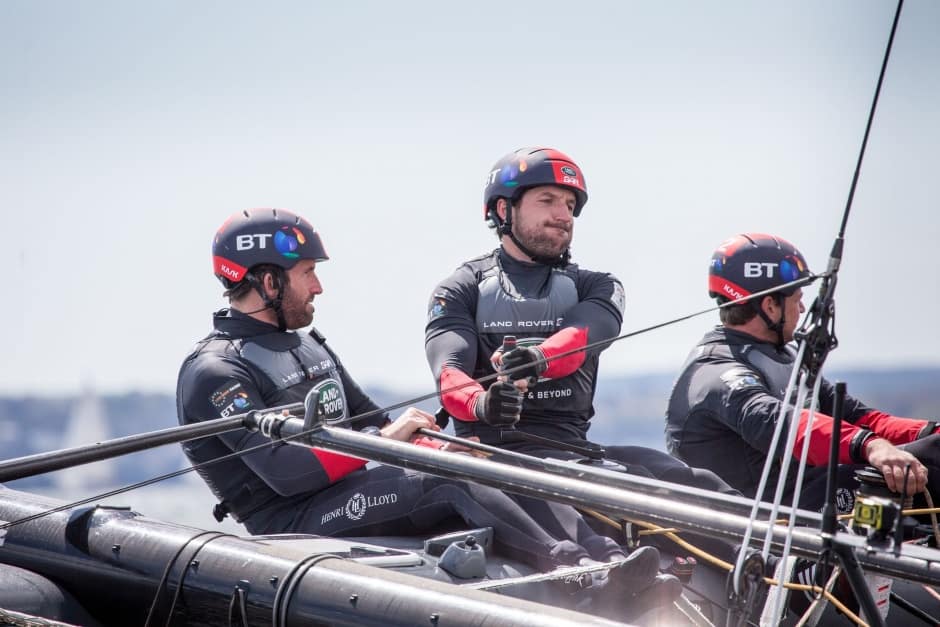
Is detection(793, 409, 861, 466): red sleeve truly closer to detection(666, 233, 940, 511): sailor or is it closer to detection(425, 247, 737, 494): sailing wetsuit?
detection(666, 233, 940, 511): sailor

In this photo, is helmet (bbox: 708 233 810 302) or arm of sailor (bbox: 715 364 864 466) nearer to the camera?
arm of sailor (bbox: 715 364 864 466)

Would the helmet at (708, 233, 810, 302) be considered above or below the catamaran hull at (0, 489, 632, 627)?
above

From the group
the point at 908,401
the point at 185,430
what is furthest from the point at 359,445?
the point at 908,401

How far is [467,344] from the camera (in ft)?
19.6

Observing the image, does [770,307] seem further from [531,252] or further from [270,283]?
[270,283]

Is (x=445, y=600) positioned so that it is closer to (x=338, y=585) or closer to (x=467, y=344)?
(x=338, y=585)

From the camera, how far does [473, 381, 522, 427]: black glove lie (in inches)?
209

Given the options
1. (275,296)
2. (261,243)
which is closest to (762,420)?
(275,296)

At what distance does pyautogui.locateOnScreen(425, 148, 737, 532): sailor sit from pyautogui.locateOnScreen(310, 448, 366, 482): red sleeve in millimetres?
549

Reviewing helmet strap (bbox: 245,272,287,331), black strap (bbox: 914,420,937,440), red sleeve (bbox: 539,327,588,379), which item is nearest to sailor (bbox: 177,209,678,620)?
helmet strap (bbox: 245,272,287,331)

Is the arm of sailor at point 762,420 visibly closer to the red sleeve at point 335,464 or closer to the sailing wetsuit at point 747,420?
the sailing wetsuit at point 747,420

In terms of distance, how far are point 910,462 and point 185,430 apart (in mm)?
3178

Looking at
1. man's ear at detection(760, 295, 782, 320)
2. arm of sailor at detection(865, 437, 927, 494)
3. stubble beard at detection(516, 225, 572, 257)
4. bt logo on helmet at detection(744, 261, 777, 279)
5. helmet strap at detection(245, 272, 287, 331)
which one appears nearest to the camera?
arm of sailor at detection(865, 437, 927, 494)

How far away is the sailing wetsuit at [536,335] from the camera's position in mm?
5781
